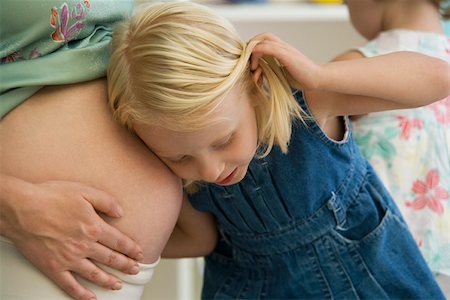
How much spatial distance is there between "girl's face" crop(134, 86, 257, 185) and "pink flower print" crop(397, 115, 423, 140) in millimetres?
367

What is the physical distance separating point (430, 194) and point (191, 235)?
426mm

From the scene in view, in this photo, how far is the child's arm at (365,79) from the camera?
98cm

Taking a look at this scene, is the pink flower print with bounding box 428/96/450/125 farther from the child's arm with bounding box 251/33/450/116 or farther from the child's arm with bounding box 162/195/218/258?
the child's arm with bounding box 162/195/218/258

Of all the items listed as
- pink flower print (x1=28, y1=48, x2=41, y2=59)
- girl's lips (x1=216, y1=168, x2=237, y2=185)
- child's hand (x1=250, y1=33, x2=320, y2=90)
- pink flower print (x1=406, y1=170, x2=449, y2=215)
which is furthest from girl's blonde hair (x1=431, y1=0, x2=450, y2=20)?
pink flower print (x1=28, y1=48, x2=41, y2=59)

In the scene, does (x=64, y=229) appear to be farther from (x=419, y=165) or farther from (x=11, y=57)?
(x=419, y=165)

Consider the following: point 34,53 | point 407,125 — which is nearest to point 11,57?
point 34,53

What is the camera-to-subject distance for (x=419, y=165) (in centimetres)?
127

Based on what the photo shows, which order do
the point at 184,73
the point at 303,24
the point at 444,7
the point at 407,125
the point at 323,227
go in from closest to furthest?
the point at 184,73 < the point at 323,227 < the point at 407,125 < the point at 444,7 < the point at 303,24

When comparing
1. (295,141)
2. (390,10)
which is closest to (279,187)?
(295,141)

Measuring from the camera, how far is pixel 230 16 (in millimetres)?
2039

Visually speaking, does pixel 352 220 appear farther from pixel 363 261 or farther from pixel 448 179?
pixel 448 179

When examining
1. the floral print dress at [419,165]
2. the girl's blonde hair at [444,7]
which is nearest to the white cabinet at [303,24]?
the girl's blonde hair at [444,7]

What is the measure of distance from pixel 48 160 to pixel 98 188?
0.08m

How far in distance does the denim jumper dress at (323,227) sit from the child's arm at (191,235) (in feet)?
0.12
